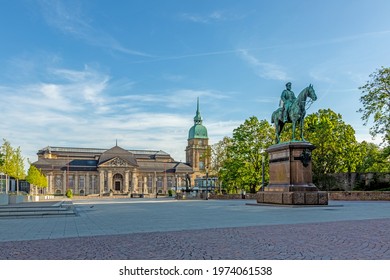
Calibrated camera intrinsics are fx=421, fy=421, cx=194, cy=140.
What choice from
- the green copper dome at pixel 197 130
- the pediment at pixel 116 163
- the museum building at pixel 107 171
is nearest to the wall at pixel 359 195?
the museum building at pixel 107 171

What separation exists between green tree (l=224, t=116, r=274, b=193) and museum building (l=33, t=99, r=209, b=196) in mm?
91926

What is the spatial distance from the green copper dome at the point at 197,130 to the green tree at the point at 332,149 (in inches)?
5222

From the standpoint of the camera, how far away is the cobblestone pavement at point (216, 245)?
8344 millimetres

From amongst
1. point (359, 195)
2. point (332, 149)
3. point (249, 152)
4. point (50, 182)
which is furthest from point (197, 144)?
point (359, 195)

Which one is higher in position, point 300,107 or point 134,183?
point 300,107

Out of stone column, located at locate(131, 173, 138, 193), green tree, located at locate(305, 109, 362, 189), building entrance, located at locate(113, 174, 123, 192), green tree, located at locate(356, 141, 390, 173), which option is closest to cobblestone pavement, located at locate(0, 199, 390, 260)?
green tree, located at locate(356, 141, 390, 173)

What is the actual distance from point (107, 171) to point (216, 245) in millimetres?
152125

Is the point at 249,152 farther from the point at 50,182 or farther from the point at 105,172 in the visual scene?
the point at 50,182

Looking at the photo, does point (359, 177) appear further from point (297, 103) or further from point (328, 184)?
point (297, 103)

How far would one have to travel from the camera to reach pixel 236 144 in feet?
191

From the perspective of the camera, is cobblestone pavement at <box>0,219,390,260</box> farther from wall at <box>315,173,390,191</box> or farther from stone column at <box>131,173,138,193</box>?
Result: stone column at <box>131,173,138,193</box>

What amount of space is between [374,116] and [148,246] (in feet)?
141

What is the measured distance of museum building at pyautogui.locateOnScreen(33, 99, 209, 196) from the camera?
156m

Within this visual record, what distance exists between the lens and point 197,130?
616ft
